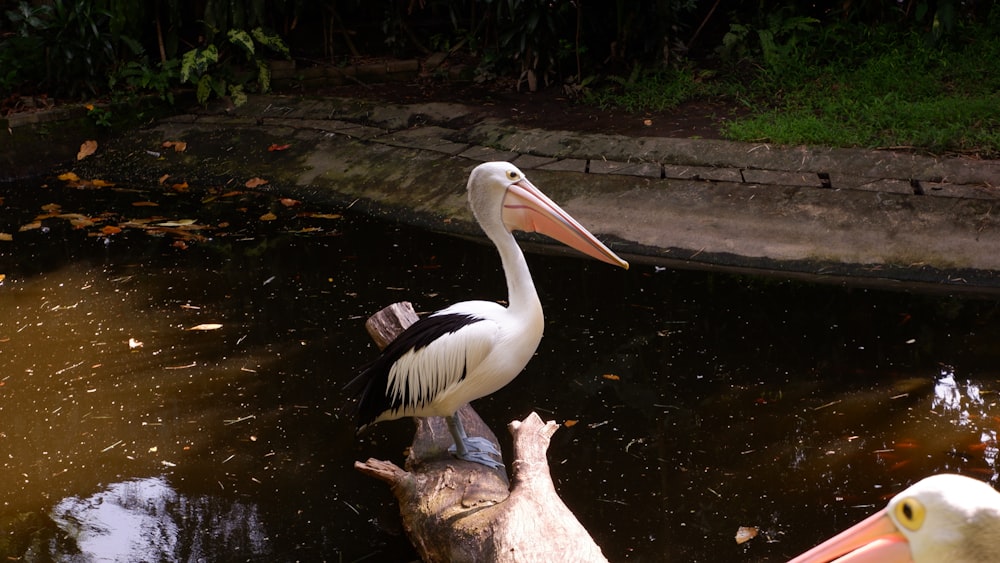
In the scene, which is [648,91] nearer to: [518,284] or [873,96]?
[873,96]

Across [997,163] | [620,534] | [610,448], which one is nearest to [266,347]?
[610,448]

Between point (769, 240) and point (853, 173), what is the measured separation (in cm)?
86

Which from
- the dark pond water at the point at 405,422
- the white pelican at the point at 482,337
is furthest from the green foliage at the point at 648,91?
the white pelican at the point at 482,337

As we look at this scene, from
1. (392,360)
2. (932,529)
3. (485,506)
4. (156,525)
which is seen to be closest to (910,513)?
(932,529)

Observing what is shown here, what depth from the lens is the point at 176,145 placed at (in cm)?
784

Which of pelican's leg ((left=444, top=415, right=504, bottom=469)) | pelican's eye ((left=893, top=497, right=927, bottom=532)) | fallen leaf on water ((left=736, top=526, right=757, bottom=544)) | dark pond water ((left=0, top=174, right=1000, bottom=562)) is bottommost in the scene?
dark pond water ((left=0, top=174, right=1000, bottom=562))

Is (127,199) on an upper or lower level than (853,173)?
lower

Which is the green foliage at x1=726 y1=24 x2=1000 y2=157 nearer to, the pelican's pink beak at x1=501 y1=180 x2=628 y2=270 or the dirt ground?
the dirt ground

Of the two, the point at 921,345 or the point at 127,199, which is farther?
the point at 127,199

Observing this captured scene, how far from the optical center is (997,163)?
5.70 meters

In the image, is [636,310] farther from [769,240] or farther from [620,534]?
[620,534]

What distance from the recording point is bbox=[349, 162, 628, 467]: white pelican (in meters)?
3.21

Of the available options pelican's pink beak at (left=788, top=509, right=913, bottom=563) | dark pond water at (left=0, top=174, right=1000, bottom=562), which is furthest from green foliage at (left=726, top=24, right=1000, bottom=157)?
pelican's pink beak at (left=788, top=509, right=913, bottom=563)

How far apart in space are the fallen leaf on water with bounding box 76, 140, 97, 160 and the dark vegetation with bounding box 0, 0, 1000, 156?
0.80 ft
